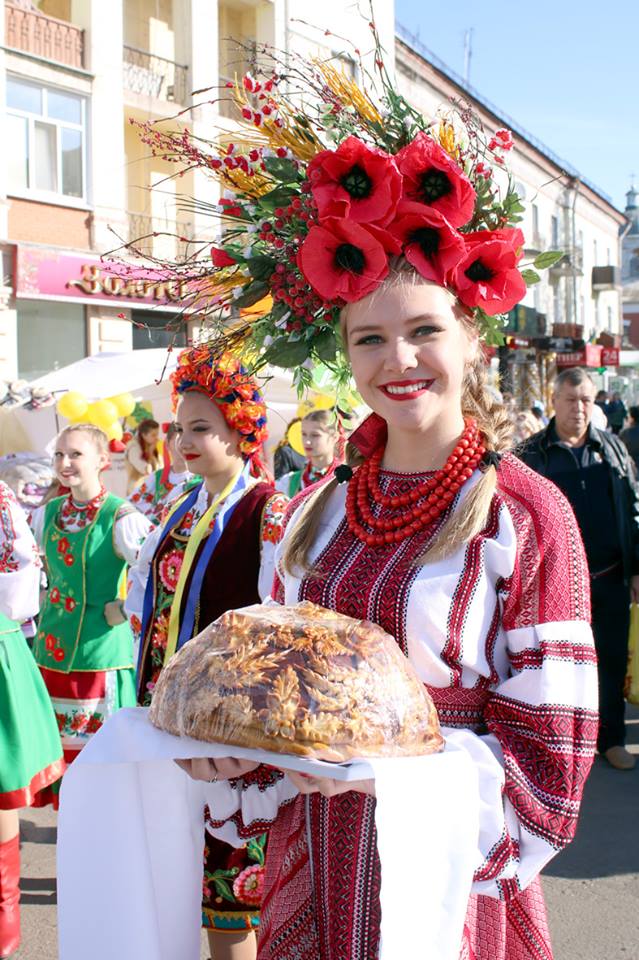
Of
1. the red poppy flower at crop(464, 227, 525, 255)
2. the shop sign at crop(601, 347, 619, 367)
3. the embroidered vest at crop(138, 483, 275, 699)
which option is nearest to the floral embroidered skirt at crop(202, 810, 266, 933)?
the embroidered vest at crop(138, 483, 275, 699)

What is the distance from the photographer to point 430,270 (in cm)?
168

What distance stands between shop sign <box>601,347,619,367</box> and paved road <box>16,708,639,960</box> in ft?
91.3

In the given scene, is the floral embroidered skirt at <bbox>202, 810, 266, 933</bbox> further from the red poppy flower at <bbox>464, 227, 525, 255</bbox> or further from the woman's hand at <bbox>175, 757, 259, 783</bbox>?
the red poppy flower at <bbox>464, 227, 525, 255</bbox>

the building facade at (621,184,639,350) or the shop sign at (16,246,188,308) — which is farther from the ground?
the building facade at (621,184,639,350)

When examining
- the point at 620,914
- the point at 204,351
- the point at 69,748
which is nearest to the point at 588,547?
the point at 620,914

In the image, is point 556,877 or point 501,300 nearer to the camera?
point 501,300

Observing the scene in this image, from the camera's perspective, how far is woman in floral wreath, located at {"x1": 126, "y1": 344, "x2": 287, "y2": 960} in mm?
3055

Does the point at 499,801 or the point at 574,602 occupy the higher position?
the point at 574,602

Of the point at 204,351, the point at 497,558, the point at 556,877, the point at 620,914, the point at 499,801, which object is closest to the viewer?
the point at 499,801

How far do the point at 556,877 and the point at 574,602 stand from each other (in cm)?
288

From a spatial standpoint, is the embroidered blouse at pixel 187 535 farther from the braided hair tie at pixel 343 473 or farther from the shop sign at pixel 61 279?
the shop sign at pixel 61 279

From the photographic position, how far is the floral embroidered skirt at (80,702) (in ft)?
13.8

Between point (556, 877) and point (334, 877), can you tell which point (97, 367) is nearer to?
point (556, 877)

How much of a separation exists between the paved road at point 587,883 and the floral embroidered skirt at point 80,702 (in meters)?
0.37
